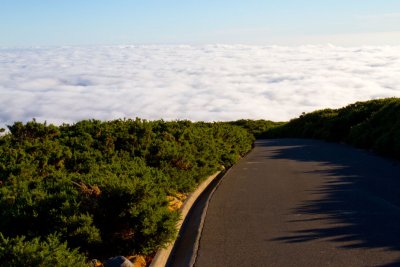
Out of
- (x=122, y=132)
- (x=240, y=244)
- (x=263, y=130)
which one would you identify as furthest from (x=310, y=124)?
(x=240, y=244)

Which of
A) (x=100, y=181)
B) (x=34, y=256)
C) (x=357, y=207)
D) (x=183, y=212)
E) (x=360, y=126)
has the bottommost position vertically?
(x=183, y=212)

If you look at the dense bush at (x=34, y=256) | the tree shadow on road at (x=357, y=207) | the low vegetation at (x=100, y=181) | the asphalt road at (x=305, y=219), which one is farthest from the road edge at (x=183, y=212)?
the tree shadow on road at (x=357, y=207)

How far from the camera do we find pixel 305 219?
31.3ft

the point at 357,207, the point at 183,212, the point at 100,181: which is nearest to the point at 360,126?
the point at 357,207

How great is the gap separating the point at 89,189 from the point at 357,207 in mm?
5715

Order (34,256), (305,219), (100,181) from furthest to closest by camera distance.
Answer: (305,219) → (100,181) → (34,256)

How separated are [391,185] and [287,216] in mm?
4561

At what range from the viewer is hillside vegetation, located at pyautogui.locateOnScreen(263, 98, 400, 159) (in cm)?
2083

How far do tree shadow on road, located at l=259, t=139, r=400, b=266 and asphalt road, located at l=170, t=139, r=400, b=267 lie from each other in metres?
0.02

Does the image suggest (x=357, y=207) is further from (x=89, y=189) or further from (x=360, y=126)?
(x=360, y=126)

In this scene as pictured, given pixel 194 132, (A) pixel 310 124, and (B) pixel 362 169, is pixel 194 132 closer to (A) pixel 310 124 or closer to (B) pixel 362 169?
(B) pixel 362 169

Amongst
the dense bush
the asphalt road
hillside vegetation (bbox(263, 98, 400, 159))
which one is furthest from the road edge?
hillside vegetation (bbox(263, 98, 400, 159))

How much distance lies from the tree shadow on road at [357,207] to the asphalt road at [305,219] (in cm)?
2

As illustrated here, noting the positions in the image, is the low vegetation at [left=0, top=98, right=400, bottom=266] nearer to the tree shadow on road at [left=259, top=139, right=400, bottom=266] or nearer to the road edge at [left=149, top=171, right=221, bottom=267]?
the road edge at [left=149, top=171, right=221, bottom=267]
